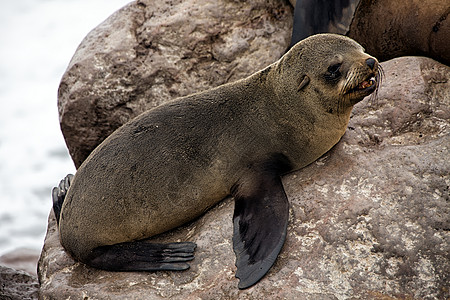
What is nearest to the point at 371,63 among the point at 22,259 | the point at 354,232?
the point at 354,232

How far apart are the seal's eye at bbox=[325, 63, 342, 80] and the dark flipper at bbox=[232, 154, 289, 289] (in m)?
0.69

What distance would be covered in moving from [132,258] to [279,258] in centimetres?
99

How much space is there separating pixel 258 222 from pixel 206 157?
63cm

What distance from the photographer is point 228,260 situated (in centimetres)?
379

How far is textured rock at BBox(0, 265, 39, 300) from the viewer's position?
5230 mm

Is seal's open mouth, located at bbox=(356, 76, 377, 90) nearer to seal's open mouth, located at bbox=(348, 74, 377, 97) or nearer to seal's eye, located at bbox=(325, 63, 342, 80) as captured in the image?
seal's open mouth, located at bbox=(348, 74, 377, 97)

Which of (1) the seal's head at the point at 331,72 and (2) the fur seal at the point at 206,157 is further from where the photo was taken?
(2) the fur seal at the point at 206,157

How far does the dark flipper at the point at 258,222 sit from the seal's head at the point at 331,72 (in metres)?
0.56

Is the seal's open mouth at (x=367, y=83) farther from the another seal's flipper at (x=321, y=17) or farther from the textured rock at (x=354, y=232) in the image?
the another seal's flipper at (x=321, y=17)

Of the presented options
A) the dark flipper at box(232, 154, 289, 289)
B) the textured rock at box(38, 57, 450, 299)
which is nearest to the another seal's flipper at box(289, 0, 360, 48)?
the textured rock at box(38, 57, 450, 299)

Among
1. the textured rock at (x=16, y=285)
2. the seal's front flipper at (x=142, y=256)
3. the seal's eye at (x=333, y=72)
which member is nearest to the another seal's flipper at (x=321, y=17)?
the seal's eye at (x=333, y=72)

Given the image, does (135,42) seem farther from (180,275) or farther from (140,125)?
(180,275)

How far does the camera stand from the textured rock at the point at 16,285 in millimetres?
5230

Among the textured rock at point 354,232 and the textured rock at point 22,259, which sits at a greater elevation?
the textured rock at point 354,232
